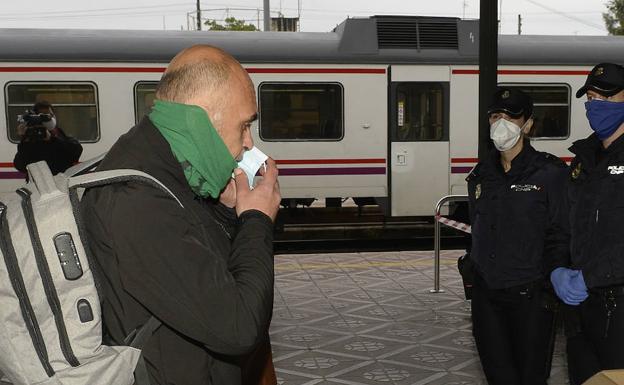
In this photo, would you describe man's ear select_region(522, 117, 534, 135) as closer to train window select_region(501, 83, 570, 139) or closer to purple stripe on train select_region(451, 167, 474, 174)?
purple stripe on train select_region(451, 167, 474, 174)

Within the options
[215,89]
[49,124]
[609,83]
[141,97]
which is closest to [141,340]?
[215,89]

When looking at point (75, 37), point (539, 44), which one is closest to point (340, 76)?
point (539, 44)

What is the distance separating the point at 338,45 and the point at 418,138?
1856mm

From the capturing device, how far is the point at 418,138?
10.7 metres

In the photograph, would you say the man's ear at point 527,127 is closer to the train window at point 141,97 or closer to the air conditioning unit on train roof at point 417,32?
the air conditioning unit on train roof at point 417,32

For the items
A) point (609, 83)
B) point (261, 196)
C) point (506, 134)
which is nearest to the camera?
point (261, 196)

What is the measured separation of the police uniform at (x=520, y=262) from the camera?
11.2 feet

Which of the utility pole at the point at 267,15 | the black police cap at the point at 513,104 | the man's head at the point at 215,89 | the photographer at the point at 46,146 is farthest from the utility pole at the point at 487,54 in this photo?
the utility pole at the point at 267,15

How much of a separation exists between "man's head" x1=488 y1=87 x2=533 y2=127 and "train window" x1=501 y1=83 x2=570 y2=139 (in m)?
7.51

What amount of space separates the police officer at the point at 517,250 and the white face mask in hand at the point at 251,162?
1908 millimetres

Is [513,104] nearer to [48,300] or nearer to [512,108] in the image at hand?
[512,108]

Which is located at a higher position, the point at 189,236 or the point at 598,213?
the point at 189,236

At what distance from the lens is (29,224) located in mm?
1467

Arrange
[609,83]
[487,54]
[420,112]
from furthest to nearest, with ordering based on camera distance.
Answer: [420,112] < [487,54] < [609,83]
